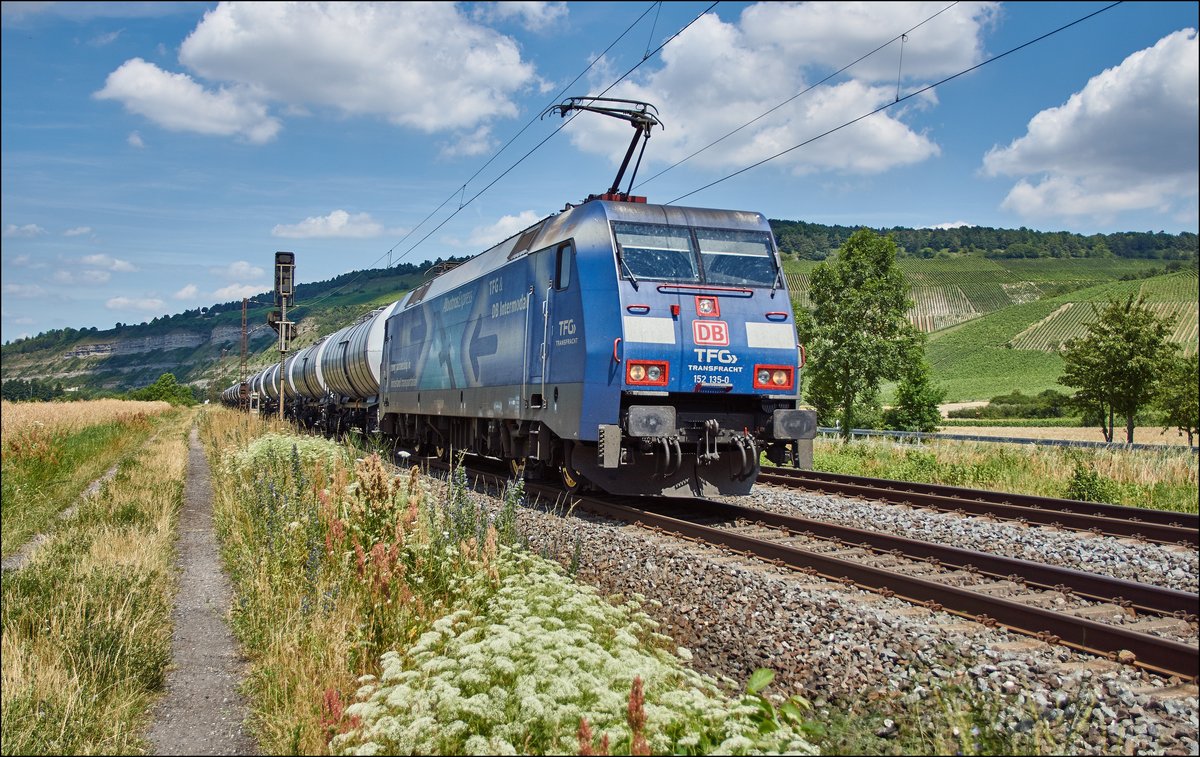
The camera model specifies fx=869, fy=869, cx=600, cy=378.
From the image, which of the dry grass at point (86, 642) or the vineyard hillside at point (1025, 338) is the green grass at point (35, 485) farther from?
the vineyard hillside at point (1025, 338)

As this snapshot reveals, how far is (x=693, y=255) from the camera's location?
35.3 ft

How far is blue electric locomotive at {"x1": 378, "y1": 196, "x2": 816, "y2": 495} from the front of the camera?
10.0 meters

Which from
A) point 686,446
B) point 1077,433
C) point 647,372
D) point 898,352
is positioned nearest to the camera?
point 647,372

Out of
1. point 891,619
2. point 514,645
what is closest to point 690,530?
point 891,619

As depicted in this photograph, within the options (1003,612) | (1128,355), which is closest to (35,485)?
(1003,612)

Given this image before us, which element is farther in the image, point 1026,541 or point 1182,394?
point 1182,394

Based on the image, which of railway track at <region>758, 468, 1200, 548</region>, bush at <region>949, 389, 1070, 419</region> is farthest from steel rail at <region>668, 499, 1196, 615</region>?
bush at <region>949, 389, 1070, 419</region>

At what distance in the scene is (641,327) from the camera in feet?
32.9

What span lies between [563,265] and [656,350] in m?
1.93

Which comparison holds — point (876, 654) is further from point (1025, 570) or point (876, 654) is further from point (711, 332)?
point (711, 332)

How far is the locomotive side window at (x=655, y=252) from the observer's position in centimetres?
1036

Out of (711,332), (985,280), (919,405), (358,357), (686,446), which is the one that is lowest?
(686,446)

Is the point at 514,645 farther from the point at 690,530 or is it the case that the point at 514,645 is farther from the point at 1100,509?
the point at 1100,509

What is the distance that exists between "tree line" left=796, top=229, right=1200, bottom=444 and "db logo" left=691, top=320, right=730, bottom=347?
2203 centimetres
